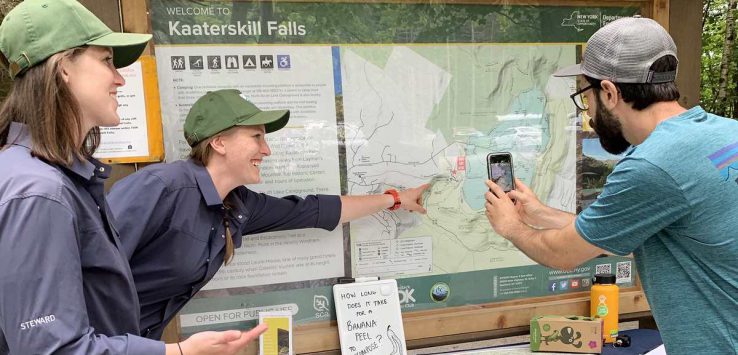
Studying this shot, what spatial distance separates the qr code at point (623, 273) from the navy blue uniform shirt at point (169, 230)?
6.25 feet

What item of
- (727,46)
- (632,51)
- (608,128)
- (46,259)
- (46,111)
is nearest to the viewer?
(46,259)

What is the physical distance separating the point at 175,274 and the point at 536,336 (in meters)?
1.63

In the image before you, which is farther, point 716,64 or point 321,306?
point 716,64

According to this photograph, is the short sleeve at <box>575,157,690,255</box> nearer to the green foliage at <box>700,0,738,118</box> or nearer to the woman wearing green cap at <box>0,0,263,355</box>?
the woman wearing green cap at <box>0,0,263,355</box>

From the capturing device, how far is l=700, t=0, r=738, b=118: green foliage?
895 centimetres

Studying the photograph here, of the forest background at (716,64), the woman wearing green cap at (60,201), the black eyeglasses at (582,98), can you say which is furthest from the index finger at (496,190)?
the forest background at (716,64)

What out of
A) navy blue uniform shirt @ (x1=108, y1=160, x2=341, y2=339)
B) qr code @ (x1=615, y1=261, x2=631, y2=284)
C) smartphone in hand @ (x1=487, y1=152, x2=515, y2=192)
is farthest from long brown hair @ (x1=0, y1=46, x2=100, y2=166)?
qr code @ (x1=615, y1=261, x2=631, y2=284)

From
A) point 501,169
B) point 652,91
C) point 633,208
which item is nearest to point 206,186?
point 501,169

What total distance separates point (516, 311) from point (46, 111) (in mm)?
2159

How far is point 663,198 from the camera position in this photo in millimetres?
1456

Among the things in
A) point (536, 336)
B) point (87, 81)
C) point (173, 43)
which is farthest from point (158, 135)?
point (536, 336)

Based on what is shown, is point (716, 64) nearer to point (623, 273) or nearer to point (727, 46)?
point (727, 46)

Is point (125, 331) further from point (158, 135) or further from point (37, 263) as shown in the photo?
point (158, 135)

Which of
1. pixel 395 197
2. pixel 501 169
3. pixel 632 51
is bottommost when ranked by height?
pixel 395 197
